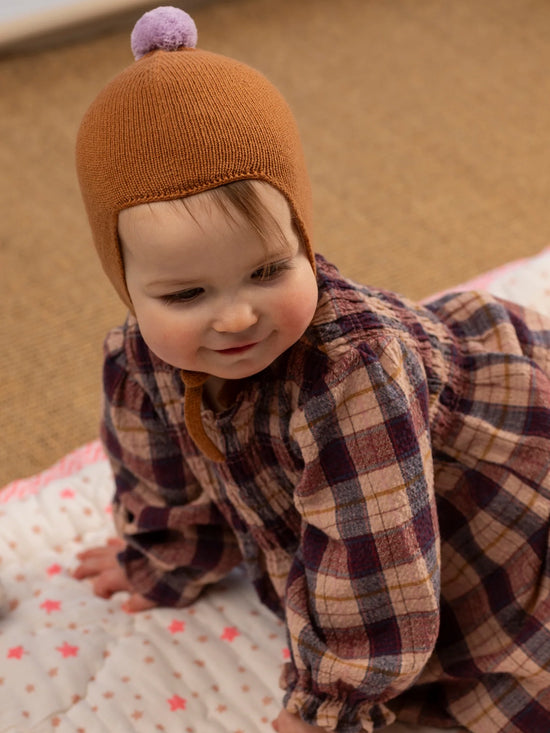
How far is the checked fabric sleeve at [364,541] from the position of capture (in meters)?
0.74

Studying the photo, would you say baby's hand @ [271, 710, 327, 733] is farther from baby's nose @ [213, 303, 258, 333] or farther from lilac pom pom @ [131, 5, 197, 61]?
lilac pom pom @ [131, 5, 197, 61]

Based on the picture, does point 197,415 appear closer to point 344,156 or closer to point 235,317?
point 235,317

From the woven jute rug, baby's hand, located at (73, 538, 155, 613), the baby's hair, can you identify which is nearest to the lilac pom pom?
the baby's hair

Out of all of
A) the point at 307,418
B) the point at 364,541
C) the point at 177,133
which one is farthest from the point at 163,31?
the point at 364,541

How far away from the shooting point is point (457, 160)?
2006 mm

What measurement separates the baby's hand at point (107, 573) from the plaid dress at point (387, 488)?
14cm

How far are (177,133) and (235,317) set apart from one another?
0.47 feet

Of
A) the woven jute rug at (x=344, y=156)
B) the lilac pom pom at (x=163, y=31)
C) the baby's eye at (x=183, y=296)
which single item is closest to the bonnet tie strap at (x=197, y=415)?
the baby's eye at (x=183, y=296)

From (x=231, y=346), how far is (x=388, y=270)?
1.09 metres

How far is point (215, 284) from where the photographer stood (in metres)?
0.67

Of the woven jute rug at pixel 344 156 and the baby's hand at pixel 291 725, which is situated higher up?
the woven jute rug at pixel 344 156

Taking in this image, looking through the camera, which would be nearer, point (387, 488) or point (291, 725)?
point (387, 488)

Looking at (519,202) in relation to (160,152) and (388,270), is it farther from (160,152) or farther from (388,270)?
(160,152)

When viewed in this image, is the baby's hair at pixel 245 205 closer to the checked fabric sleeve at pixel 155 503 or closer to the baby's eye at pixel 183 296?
the baby's eye at pixel 183 296
